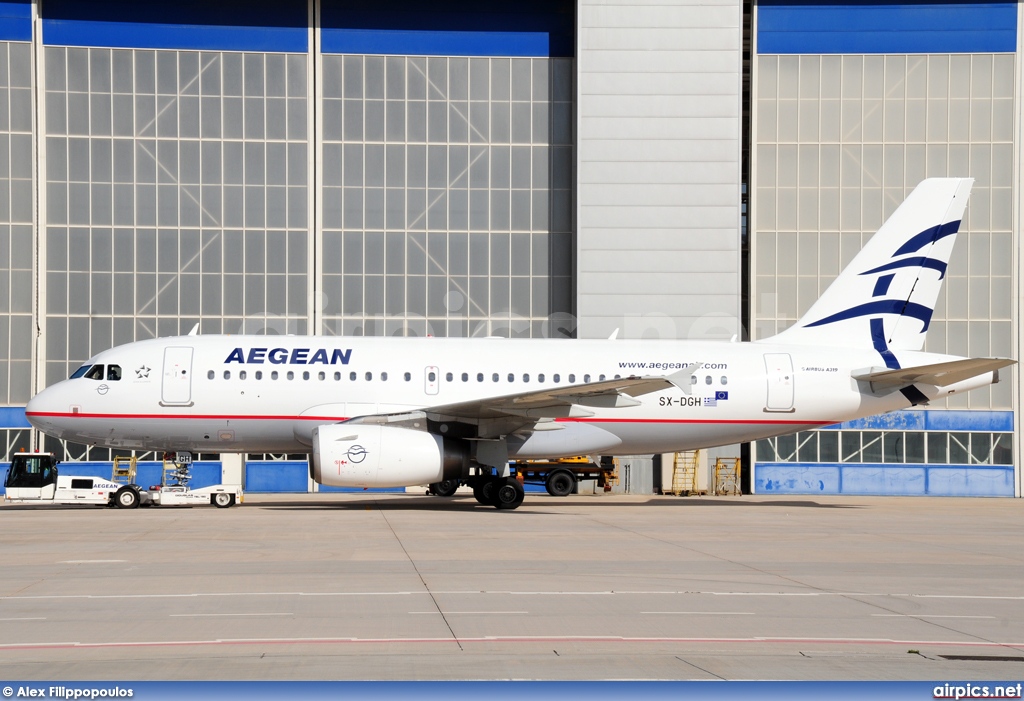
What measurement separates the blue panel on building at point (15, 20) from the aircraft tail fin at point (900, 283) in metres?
27.6

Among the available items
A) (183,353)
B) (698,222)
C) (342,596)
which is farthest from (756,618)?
(698,222)

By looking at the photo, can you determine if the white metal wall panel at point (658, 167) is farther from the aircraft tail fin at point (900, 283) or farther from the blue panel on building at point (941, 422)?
the aircraft tail fin at point (900, 283)

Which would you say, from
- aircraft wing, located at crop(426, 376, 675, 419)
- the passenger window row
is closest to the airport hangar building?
the passenger window row

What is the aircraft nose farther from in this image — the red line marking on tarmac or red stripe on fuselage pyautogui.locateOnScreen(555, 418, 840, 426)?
the red line marking on tarmac

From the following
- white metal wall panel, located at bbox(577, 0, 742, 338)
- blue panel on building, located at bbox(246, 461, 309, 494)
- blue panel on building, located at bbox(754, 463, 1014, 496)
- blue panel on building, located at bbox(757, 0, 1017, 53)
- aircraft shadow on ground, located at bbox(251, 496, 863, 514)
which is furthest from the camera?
blue panel on building, located at bbox(757, 0, 1017, 53)

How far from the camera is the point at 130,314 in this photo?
37688 mm

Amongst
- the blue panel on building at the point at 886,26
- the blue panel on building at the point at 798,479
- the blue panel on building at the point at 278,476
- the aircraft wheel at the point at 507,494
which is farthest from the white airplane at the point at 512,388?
the blue panel on building at the point at 278,476

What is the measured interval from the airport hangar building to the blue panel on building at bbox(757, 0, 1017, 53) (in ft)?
0.26

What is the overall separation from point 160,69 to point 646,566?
30.9 metres

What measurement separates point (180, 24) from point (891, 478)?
1176 inches

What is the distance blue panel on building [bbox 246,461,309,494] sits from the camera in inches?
1491

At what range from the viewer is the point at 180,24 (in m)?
38.0

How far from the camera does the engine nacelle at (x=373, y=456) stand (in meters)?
22.9

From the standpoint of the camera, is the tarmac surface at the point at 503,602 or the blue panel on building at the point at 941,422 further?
the blue panel on building at the point at 941,422
